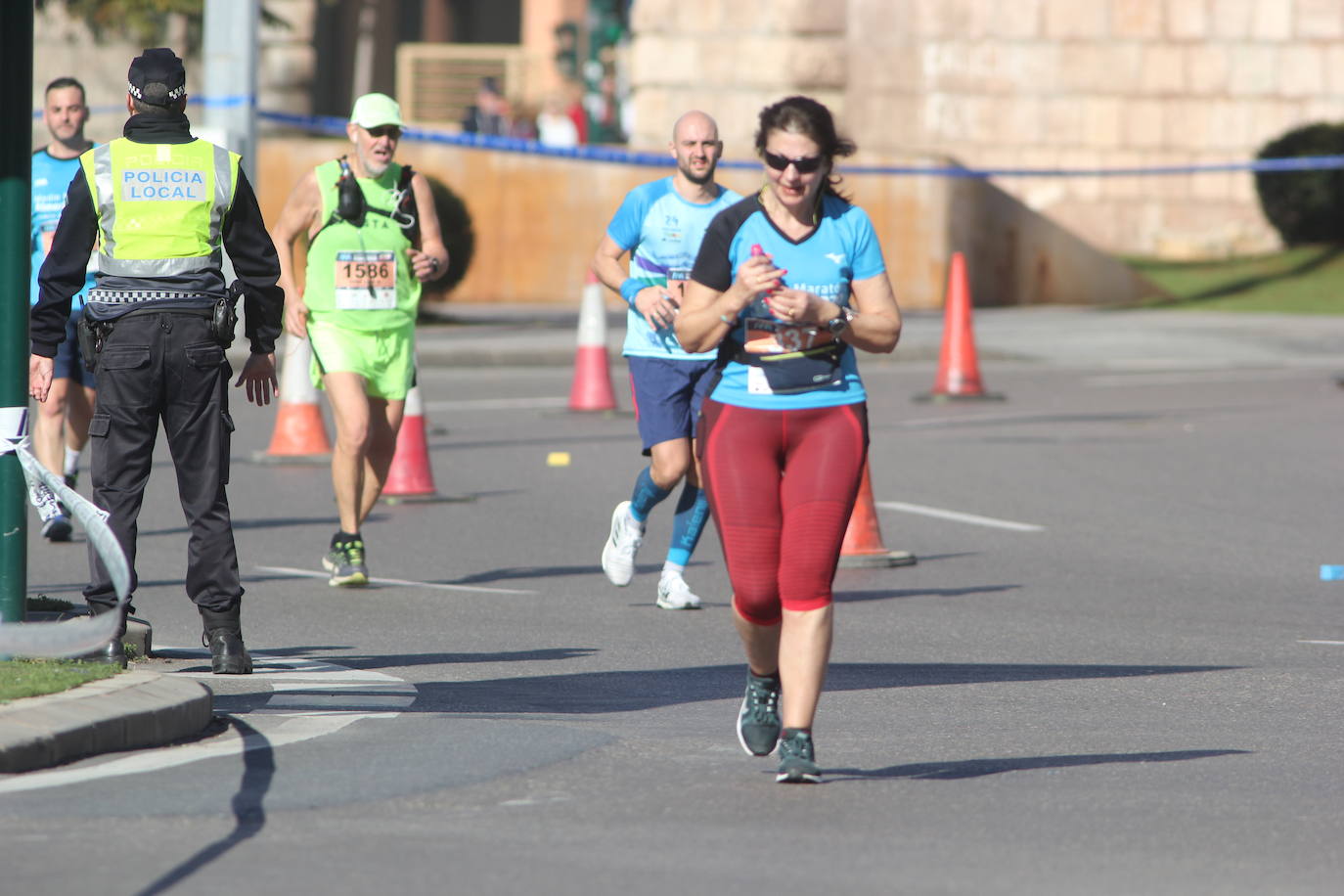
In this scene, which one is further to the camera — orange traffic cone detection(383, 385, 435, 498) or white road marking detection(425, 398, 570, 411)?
white road marking detection(425, 398, 570, 411)

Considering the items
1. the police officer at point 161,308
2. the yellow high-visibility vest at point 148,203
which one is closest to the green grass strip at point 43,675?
the police officer at point 161,308

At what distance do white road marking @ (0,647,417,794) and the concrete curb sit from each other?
0.05m

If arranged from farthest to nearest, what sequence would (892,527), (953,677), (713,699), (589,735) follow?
(892,527), (953,677), (713,699), (589,735)

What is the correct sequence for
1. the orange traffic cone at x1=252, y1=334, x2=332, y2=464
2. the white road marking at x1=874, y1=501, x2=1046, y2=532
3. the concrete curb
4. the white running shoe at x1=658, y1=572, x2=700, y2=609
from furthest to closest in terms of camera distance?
1. the orange traffic cone at x1=252, y1=334, x2=332, y2=464
2. the white road marking at x1=874, y1=501, x2=1046, y2=532
3. the white running shoe at x1=658, y1=572, x2=700, y2=609
4. the concrete curb

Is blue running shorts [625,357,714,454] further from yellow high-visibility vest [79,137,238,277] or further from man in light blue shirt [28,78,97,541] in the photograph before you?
man in light blue shirt [28,78,97,541]

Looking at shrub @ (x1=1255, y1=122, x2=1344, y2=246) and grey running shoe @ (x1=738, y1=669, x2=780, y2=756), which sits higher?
shrub @ (x1=1255, y1=122, x2=1344, y2=246)

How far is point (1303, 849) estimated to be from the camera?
5.37 meters

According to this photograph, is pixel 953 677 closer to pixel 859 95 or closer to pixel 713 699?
pixel 713 699

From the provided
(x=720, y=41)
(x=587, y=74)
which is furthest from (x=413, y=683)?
(x=587, y=74)

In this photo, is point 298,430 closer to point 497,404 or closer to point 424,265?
point 497,404

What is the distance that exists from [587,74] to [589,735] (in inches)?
1305

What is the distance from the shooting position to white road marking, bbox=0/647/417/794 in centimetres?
587

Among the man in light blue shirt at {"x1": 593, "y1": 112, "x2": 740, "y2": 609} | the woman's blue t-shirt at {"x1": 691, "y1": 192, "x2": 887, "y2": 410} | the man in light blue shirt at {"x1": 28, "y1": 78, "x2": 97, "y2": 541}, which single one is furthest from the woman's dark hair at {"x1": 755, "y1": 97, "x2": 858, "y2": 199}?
the man in light blue shirt at {"x1": 28, "y1": 78, "x2": 97, "y2": 541}

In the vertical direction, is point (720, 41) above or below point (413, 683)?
above
